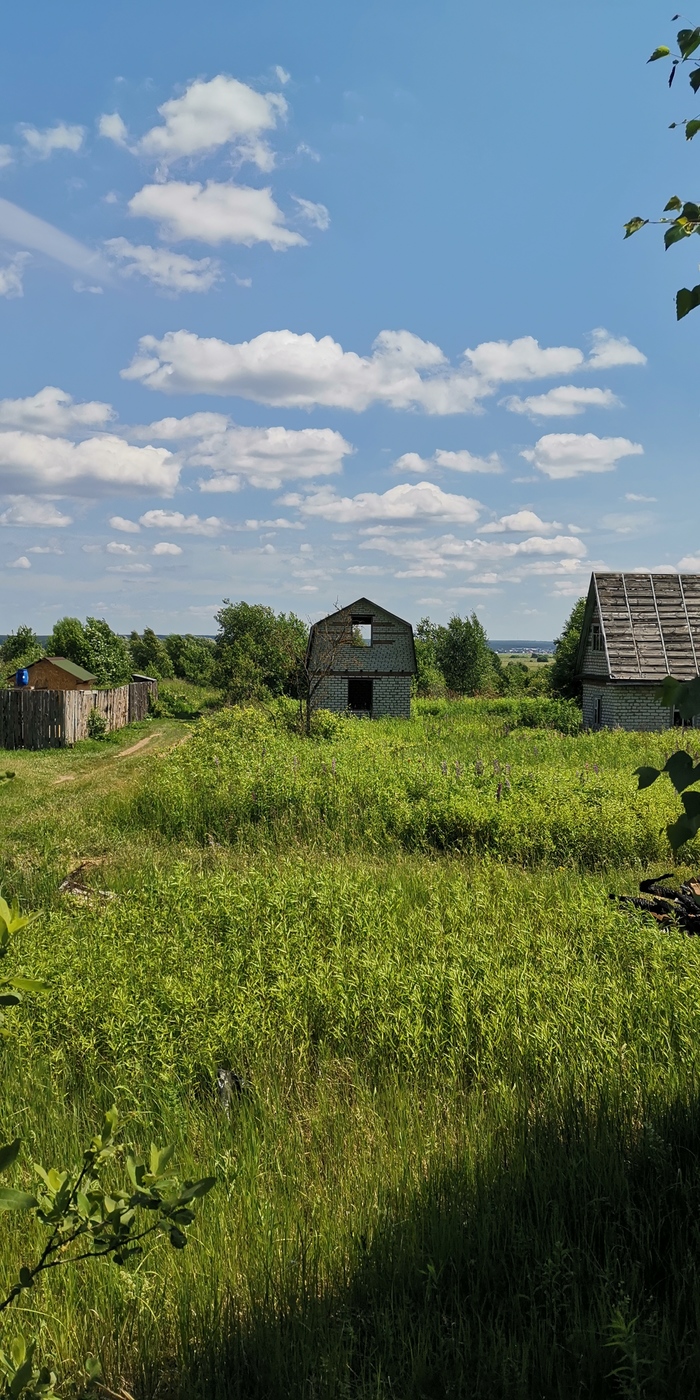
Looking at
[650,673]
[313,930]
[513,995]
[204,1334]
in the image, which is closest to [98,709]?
[650,673]

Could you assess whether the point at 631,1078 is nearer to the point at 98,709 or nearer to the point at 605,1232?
the point at 605,1232

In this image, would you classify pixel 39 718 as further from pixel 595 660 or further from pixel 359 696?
pixel 595 660

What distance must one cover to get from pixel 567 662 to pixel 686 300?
40.8 meters

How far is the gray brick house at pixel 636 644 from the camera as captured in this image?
25.1 meters

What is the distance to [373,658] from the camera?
3097cm

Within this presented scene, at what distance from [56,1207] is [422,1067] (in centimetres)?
309

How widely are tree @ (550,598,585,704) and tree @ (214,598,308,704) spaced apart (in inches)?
509

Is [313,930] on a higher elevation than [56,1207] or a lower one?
lower

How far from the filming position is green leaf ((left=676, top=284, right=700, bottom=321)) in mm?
1962

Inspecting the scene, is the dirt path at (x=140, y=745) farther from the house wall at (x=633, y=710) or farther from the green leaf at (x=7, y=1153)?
the green leaf at (x=7, y=1153)

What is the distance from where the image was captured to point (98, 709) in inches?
988

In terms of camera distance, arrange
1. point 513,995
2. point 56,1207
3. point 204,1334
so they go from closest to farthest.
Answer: point 56,1207
point 204,1334
point 513,995

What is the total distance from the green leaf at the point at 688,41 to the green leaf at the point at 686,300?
25.0 inches

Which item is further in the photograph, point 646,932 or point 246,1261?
point 646,932
